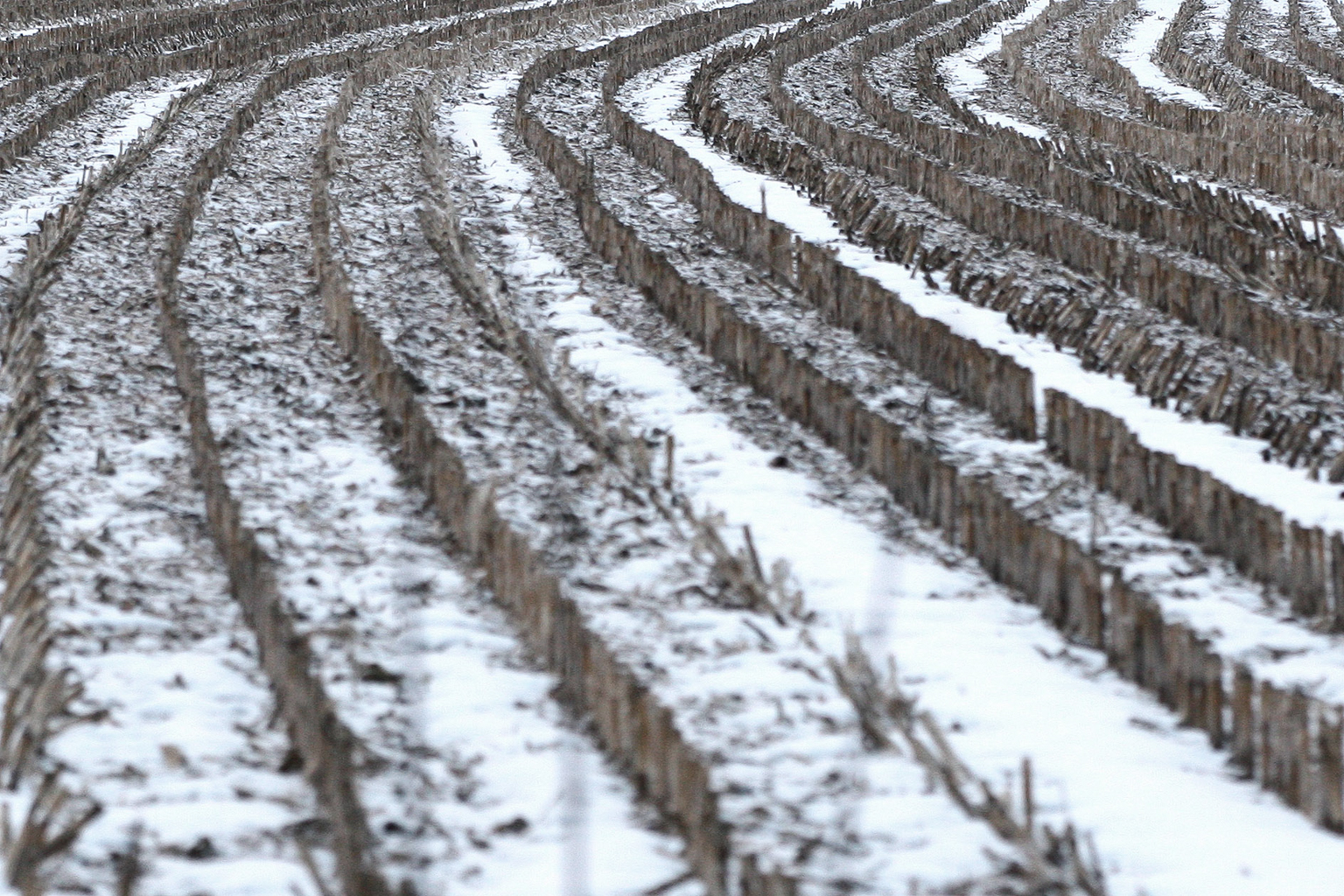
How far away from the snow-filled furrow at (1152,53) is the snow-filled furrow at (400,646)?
35.0 feet

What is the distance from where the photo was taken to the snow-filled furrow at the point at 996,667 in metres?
3.52

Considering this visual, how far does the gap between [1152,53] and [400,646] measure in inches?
683

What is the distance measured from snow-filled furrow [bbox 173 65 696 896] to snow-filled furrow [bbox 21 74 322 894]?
0.20 meters

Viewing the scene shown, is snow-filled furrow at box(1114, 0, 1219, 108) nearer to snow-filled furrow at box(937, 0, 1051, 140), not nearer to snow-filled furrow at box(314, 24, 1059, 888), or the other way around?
snow-filled furrow at box(937, 0, 1051, 140)

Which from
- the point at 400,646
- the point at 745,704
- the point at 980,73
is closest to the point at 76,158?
the point at 400,646

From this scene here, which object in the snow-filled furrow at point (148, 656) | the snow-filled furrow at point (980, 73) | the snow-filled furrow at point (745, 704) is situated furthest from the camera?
the snow-filled furrow at point (980, 73)

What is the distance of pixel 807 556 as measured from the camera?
5.09 metres

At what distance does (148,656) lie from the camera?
14.1 ft

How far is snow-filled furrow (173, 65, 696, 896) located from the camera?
3.47 meters

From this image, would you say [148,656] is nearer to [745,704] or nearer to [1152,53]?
[745,704]

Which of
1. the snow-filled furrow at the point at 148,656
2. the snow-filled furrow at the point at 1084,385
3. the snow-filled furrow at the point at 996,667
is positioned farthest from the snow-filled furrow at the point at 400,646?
the snow-filled furrow at the point at 1084,385

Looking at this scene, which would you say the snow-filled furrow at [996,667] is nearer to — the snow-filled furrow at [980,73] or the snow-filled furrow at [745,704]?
the snow-filled furrow at [745,704]

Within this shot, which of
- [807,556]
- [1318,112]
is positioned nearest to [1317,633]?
[807,556]

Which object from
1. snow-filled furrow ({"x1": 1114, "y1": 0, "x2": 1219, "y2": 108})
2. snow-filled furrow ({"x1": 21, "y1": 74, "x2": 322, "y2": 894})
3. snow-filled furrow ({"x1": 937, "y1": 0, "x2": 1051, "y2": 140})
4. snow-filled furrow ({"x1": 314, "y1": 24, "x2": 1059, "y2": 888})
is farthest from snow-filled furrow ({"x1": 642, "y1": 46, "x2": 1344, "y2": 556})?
snow-filled furrow ({"x1": 1114, "y1": 0, "x2": 1219, "y2": 108})
